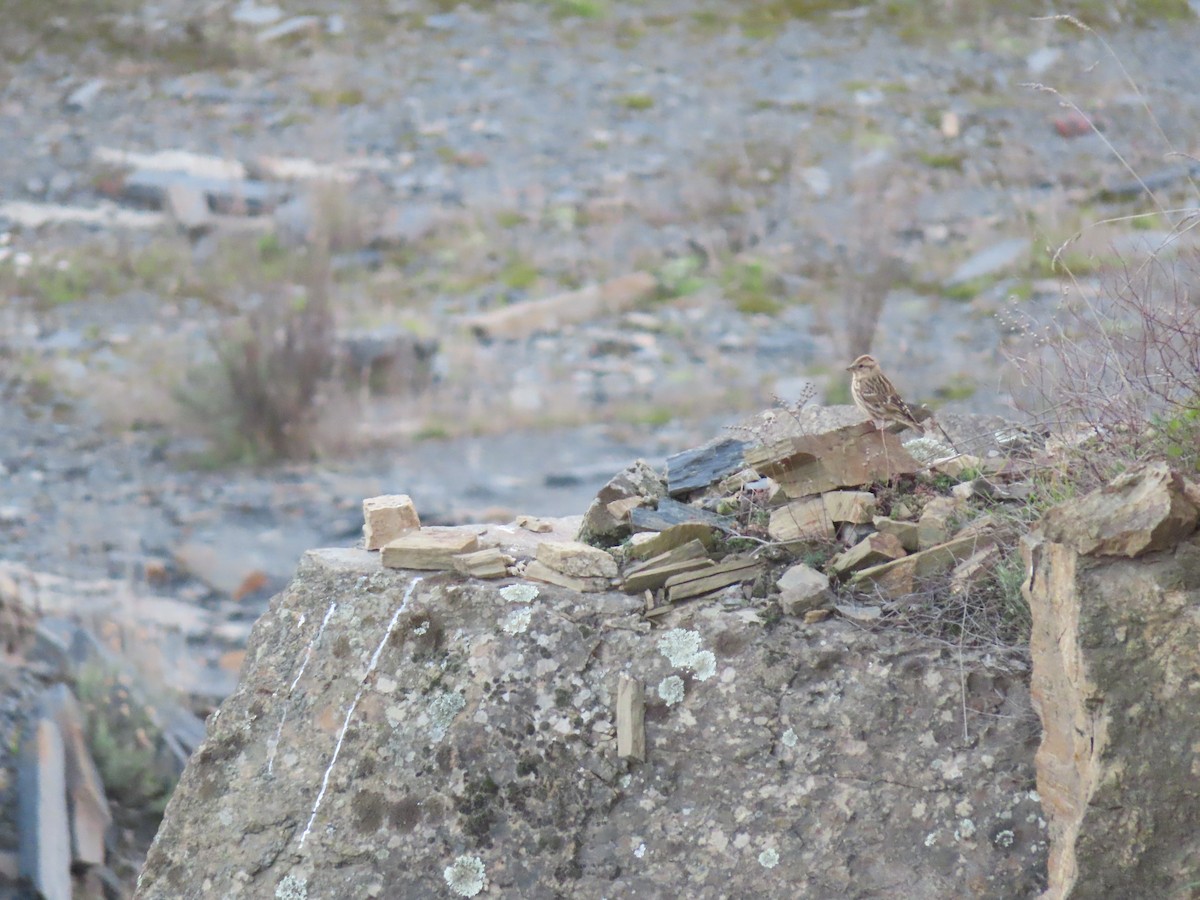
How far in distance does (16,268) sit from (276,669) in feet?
35.5

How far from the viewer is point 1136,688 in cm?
258

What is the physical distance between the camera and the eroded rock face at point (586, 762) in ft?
9.81

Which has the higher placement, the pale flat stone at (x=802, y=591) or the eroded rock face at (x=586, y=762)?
the pale flat stone at (x=802, y=591)

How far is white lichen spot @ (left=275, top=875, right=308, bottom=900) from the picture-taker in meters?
3.20

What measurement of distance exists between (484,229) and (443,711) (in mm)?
10594

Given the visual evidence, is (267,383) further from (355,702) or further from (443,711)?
(443,711)

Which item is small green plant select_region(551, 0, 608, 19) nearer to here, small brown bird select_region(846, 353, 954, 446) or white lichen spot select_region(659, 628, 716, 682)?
small brown bird select_region(846, 353, 954, 446)

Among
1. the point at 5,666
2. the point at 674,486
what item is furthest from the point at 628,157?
the point at 674,486

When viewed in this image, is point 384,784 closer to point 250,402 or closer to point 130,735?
point 130,735

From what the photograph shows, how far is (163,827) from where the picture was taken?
3.38 meters

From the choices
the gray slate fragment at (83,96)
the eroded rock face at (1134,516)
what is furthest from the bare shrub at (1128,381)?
the gray slate fragment at (83,96)

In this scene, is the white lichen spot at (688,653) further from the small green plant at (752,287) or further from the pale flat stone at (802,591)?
the small green plant at (752,287)

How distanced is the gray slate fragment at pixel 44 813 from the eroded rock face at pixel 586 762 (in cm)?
302

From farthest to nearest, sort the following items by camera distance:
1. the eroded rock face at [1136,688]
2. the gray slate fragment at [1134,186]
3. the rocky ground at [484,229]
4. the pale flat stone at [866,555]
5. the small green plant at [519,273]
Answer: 1. the gray slate fragment at [1134,186]
2. the small green plant at [519,273]
3. the rocky ground at [484,229]
4. the pale flat stone at [866,555]
5. the eroded rock face at [1136,688]
